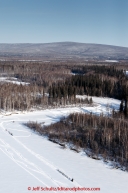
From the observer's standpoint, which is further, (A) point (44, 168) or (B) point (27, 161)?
(B) point (27, 161)

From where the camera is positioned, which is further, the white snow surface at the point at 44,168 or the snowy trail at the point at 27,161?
the snowy trail at the point at 27,161

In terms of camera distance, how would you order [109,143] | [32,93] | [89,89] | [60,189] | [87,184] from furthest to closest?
[89,89] < [32,93] < [109,143] < [87,184] < [60,189]

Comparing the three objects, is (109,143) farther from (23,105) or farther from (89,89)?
(89,89)

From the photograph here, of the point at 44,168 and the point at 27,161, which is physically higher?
the point at 44,168

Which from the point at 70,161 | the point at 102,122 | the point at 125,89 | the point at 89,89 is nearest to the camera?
the point at 70,161

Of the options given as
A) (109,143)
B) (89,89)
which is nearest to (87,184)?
(109,143)

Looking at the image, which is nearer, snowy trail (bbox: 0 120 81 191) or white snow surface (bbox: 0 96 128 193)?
white snow surface (bbox: 0 96 128 193)

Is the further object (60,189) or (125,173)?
(125,173)
